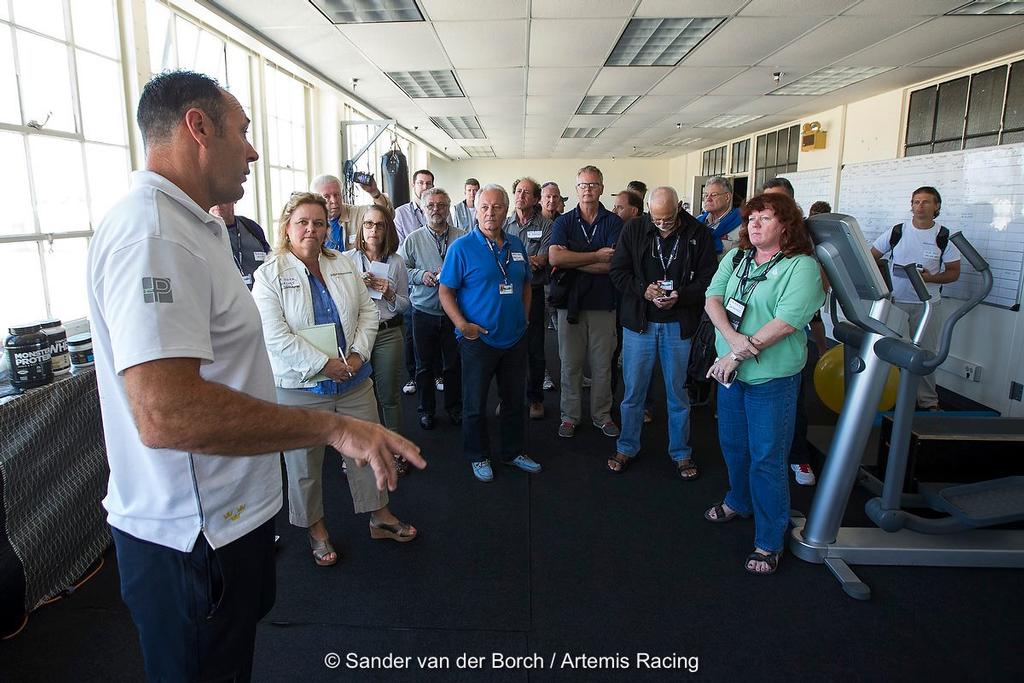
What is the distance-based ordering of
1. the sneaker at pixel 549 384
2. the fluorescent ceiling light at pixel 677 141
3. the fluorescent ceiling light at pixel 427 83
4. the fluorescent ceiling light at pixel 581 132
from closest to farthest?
1. the sneaker at pixel 549 384
2. the fluorescent ceiling light at pixel 427 83
3. the fluorescent ceiling light at pixel 581 132
4. the fluorescent ceiling light at pixel 677 141

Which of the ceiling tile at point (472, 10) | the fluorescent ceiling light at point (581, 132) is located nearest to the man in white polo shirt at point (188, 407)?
the ceiling tile at point (472, 10)

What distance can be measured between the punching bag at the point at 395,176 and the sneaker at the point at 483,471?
4270mm

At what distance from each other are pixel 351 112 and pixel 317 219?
6.40 metres

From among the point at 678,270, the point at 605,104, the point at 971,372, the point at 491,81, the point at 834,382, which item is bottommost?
the point at 971,372

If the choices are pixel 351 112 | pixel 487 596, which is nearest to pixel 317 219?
pixel 487 596

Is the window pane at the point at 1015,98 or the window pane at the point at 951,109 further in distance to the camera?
the window pane at the point at 951,109

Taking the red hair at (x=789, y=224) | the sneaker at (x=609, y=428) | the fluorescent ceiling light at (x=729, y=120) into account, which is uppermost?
the fluorescent ceiling light at (x=729, y=120)

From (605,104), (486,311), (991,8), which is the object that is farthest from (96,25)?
(605,104)

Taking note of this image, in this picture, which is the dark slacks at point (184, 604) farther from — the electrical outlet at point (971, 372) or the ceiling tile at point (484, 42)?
the electrical outlet at point (971, 372)

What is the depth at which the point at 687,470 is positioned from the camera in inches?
129

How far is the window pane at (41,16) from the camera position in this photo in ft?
9.15

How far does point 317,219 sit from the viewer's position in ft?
7.91

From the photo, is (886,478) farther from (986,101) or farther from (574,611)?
(986,101)

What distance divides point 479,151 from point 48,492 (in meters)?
14.1
